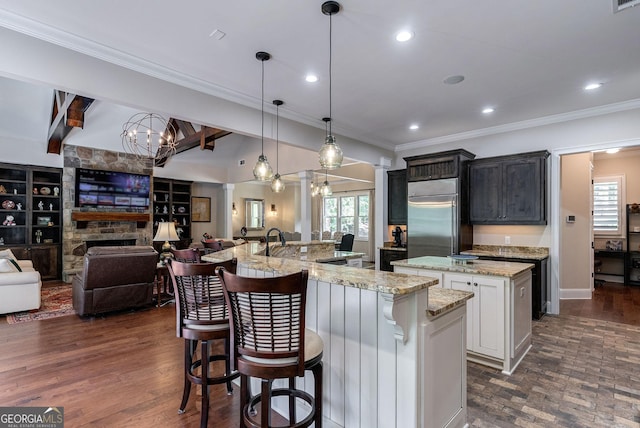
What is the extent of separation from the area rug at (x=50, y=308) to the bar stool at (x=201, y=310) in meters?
3.63

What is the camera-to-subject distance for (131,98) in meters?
3.16

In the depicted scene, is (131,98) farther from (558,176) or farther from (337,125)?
(558,176)

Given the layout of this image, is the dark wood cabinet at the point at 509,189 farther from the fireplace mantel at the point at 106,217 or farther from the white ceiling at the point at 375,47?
the fireplace mantel at the point at 106,217

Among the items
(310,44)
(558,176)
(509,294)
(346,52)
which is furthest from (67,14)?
(558,176)

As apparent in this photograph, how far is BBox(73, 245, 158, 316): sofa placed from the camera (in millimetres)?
4293

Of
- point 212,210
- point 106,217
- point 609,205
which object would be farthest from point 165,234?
point 609,205

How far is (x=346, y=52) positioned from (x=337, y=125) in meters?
2.21

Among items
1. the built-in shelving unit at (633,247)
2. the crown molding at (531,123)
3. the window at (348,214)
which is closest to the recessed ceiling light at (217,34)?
the crown molding at (531,123)

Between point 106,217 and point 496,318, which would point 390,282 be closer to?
point 496,318

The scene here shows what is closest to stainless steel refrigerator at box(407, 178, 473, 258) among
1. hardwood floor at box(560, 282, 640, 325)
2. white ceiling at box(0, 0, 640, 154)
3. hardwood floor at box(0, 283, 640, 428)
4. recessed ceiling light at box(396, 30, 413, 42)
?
white ceiling at box(0, 0, 640, 154)

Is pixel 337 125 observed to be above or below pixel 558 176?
above

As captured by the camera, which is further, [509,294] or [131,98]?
[131,98]

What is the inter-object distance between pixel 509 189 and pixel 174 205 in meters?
8.52

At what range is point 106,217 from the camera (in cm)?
751
